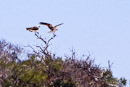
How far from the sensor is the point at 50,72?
60.5ft

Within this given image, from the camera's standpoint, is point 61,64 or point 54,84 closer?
point 54,84

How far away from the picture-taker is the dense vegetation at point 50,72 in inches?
621

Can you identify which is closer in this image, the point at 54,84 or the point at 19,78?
the point at 19,78

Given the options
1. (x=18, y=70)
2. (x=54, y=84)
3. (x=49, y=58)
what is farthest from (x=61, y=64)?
(x=18, y=70)

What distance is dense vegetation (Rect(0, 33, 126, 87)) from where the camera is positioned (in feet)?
51.8

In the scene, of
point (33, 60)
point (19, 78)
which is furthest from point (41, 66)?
point (19, 78)

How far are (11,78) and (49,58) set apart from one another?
457 cm

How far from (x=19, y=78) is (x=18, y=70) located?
0.46 meters

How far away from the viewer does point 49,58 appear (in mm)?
20172

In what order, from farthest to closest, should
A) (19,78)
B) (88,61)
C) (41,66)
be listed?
(88,61) < (41,66) < (19,78)

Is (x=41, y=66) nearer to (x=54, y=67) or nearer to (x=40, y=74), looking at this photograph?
(x=54, y=67)

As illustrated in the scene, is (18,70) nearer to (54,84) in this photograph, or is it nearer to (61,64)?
(54,84)

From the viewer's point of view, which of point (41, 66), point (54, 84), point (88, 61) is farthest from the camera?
point (88, 61)

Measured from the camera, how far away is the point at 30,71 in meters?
16.1
